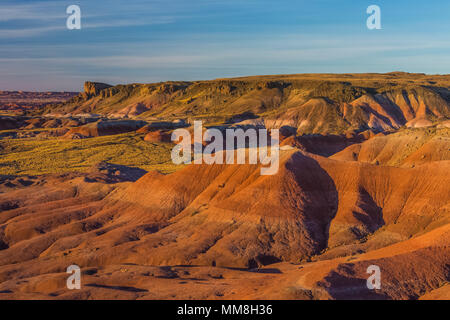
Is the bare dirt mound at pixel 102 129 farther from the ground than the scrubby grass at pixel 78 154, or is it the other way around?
the bare dirt mound at pixel 102 129

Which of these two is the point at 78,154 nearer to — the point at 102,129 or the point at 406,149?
the point at 102,129

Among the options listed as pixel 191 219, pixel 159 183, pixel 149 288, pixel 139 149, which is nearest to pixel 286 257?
pixel 191 219
